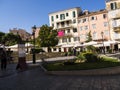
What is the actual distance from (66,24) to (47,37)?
43.8ft

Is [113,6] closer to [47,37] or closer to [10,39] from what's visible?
[47,37]

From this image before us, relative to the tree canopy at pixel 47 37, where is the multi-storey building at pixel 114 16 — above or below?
above

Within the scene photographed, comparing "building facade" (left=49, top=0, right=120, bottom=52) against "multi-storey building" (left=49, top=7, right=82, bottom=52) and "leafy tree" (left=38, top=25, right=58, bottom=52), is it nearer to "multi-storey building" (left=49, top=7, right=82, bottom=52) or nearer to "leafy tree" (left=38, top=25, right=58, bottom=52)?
"multi-storey building" (left=49, top=7, right=82, bottom=52)

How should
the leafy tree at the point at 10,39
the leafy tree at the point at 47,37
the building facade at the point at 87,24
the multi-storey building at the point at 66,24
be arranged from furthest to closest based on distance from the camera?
1. the leafy tree at the point at 10,39
2. the multi-storey building at the point at 66,24
3. the building facade at the point at 87,24
4. the leafy tree at the point at 47,37

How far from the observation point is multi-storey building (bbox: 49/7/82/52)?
77688 millimetres

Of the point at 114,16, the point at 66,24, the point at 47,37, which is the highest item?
the point at 114,16

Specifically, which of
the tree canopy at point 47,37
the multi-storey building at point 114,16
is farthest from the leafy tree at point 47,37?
the multi-storey building at point 114,16

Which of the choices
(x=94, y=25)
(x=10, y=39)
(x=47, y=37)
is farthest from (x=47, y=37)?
(x=10, y=39)

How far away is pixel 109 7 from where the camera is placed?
69.2 metres

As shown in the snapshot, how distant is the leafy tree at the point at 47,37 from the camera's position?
6794 centimetres

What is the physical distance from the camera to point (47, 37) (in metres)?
67.9

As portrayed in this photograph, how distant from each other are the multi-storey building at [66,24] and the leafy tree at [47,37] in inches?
325

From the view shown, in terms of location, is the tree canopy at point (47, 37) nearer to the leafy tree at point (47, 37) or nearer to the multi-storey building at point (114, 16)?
the leafy tree at point (47, 37)

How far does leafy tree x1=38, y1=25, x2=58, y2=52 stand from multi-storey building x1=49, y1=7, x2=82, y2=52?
325 inches
